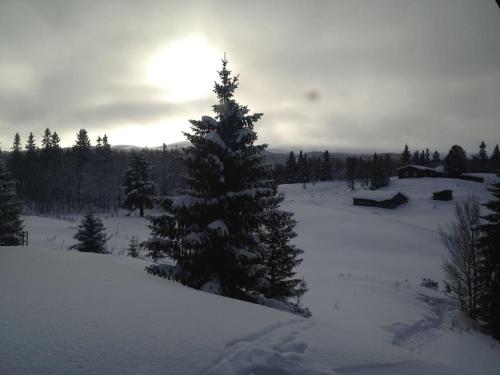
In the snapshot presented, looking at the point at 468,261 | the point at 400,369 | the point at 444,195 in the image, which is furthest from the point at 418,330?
the point at 444,195

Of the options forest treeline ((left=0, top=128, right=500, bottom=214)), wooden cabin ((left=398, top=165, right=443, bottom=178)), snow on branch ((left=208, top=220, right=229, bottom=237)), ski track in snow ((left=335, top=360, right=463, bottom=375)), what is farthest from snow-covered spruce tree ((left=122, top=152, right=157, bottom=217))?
wooden cabin ((left=398, top=165, right=443, bottom=178))

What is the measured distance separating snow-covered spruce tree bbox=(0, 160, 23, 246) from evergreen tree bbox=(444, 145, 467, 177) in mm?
101058

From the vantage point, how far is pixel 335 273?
83.5 ft

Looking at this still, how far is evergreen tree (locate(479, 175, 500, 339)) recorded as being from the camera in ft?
53.7

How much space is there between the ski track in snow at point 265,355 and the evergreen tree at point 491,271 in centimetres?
1849

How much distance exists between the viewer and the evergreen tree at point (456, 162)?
85500 mm

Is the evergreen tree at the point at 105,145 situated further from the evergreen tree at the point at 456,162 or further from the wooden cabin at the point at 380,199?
the evergreen tree at the point at 456,162

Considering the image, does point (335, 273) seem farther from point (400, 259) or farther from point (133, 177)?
point (133, 177)

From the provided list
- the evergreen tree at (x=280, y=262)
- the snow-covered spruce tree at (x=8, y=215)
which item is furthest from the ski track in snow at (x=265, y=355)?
the snow-covered spruce tree at (x=8, y=215)

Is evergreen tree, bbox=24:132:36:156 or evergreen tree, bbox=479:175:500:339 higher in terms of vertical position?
evergreen tree, bbox=24:132:36:156

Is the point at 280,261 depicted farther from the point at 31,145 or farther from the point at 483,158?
the point at 483,158

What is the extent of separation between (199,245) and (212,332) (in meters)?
5.24

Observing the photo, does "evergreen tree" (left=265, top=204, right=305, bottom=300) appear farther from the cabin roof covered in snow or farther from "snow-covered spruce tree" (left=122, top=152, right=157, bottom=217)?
the cabin roof covered in snow

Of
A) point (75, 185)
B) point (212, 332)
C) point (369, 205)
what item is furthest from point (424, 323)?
point (75, 185)
